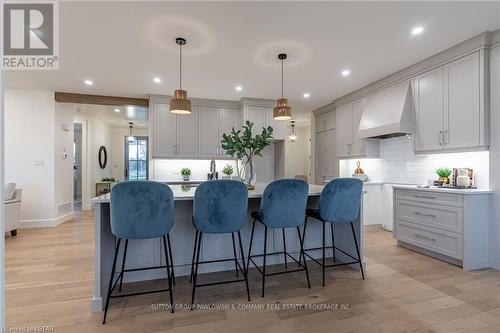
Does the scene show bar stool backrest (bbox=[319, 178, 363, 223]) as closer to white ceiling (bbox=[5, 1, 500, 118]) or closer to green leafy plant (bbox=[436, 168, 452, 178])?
white ceiling (bbox=[5, 1, 500, 118])

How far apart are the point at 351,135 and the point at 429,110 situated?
1.63 meters

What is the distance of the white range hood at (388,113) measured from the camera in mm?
3750

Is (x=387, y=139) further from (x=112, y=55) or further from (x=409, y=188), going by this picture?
(x=112, y=55)

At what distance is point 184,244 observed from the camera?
2.60 meters

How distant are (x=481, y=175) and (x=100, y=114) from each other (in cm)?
790

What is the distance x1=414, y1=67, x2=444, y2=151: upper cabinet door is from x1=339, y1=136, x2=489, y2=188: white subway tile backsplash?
343 mm

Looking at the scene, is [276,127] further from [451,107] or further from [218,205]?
[218,205]

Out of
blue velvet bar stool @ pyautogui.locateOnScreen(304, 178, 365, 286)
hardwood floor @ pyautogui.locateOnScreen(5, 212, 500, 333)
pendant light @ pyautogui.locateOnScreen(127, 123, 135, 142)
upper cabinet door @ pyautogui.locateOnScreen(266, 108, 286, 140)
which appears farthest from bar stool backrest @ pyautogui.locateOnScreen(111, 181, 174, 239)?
pendant light @ pyautogui.locateOnScreen(127, 123, 135, 142)

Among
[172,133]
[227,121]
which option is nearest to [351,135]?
[227,121]

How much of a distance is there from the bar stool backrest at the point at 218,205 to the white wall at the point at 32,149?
439cm

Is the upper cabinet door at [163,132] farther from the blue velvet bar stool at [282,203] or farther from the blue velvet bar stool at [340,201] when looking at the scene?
the blue velvet bar stool at [340,201]

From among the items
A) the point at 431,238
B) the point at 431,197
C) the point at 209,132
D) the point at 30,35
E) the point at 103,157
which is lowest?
the point at 431,238

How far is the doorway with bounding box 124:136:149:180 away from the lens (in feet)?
29.2

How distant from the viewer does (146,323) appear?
1865mm
